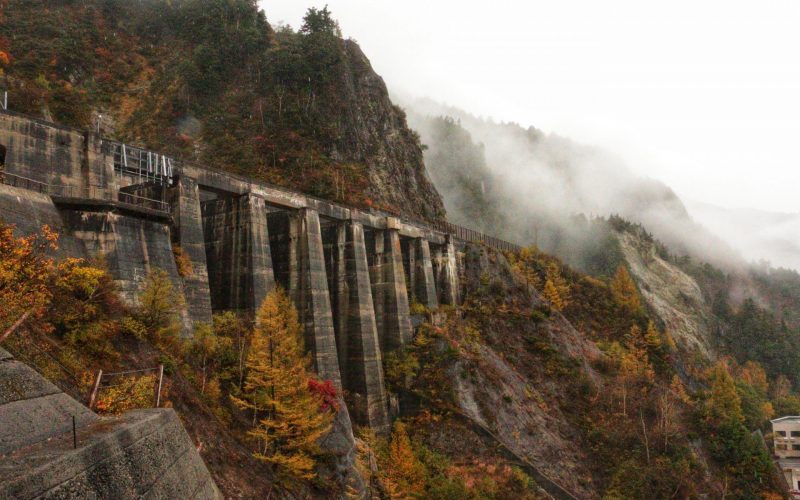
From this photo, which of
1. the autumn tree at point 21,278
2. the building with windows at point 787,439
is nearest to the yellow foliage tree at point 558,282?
the building with windows at point 787,439

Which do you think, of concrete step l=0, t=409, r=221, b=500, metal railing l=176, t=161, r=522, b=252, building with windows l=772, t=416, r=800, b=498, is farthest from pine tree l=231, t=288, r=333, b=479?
building with windows l=772, t=416, r=800, b=498

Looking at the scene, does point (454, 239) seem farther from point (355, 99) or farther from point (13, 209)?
point (13, 209)

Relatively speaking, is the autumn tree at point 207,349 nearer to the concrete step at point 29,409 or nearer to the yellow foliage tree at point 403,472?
the yellow foliage tree at point 403,472

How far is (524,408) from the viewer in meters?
45.5

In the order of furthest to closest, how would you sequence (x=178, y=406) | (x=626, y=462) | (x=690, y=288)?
(x=690, y=288) → (x=626, y=462) → (x=178, y=406)

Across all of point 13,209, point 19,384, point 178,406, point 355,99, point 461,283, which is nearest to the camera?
point 19,384

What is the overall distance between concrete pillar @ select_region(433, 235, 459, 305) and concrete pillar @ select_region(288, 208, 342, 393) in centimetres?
2013

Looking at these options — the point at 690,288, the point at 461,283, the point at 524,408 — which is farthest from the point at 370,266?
the point at 690,288

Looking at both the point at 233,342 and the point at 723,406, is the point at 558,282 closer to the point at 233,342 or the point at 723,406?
the point at 723,406

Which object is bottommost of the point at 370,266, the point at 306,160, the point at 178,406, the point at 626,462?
the point at 626,462

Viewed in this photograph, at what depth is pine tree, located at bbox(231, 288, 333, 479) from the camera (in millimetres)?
24641

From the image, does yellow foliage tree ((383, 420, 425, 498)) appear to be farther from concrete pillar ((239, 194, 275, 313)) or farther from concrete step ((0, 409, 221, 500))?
concrete step ((0, 409, 221, 500))

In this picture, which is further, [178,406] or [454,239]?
[454,239]

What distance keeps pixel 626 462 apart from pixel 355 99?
5373 centimetres
